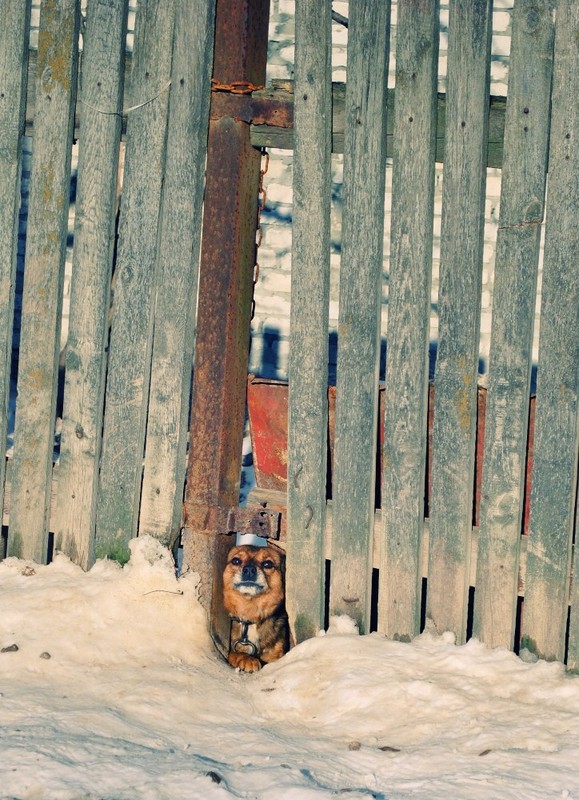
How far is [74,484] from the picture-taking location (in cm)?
388

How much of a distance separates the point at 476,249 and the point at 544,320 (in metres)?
0.31

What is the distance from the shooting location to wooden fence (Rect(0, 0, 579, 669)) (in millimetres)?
3395

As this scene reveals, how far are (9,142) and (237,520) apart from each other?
158 centimetres

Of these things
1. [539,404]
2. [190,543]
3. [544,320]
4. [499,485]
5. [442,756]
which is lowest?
[442,756]

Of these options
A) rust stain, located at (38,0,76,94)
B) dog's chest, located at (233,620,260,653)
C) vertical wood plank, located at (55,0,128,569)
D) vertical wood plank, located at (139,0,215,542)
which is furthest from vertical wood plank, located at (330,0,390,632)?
rust stain, located at (38,0,76,94)

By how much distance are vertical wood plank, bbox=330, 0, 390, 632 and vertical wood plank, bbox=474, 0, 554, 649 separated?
1.30 feet

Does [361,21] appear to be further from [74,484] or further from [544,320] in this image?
[74,484]

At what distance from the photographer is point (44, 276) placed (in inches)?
151

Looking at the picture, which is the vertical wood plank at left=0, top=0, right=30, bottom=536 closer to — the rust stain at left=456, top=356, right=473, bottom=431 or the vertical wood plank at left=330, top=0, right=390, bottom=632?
the vertical wood plank at left=330, top=0, right=390, bottom=632

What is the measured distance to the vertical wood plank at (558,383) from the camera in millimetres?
3307

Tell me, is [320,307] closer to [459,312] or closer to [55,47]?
[459,312]

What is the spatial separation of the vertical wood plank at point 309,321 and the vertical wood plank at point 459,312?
15.8 inches

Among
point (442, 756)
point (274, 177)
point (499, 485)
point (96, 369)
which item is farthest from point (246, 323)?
point (274, 177)

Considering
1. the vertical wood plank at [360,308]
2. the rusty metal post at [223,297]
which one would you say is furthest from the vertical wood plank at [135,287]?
the vertical wood plank at [360,308]
